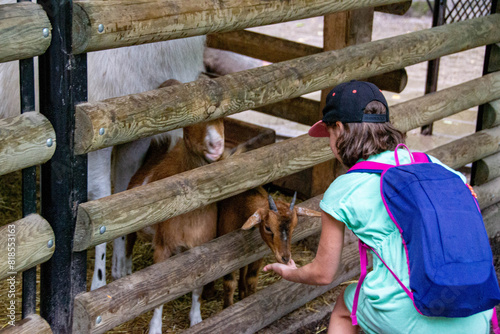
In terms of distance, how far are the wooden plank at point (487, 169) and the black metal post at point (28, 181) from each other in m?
3.56

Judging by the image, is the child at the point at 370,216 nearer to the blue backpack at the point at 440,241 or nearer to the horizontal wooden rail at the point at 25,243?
the blue backpack at the point at 440,241

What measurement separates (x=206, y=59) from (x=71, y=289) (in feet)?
7.36

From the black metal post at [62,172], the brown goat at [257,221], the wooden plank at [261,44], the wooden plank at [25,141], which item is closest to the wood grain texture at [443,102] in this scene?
the wooden plank at [261,44]

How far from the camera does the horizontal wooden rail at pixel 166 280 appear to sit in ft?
9.09

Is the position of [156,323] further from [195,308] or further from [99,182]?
[99,182]

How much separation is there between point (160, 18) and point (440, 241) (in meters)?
1.36

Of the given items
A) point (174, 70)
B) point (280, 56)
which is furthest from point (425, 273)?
point (280, 56)

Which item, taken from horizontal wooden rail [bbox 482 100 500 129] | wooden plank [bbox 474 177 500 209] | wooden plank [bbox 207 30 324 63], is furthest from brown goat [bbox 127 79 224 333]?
horizontal wooden rail [bbox 482 100 500 129]

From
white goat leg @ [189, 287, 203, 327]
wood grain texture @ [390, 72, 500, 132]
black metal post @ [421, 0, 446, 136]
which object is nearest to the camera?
white goat leg @ [189, 287, 203, 327]

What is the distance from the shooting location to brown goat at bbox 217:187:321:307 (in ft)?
10.7

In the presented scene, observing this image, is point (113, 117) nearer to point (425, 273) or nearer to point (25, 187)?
point (25, 187)

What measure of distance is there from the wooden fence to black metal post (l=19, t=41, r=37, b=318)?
0.14 feet

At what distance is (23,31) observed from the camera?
2309 millimetres

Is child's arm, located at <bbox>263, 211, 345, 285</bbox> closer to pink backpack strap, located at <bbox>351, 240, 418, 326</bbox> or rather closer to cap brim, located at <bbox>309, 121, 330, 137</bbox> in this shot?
pink backpack strap, located at <bbox>351, 240, 418, 326</bbox>
